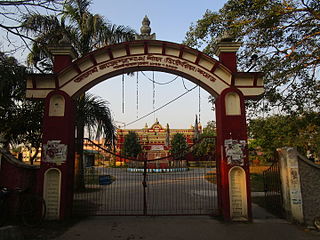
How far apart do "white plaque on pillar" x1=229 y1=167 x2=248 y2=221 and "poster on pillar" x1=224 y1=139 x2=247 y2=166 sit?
211 mm

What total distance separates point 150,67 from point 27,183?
535 cm

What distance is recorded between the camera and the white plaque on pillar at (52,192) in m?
7.05

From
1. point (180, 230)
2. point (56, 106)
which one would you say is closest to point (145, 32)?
point (56, 106)

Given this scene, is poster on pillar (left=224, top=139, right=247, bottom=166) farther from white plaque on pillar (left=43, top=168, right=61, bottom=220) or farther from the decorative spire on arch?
white plaque on pillar (left=43, top=168, right=61, bottom=220)

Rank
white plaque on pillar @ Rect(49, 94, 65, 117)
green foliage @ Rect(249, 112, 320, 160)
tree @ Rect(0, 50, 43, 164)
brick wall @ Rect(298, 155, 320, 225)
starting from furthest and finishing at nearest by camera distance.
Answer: green foliage @ Rect(249, 112, 320, 160) → tree @ Rect(0, 50, 43, 164) → white plaque on pillar @ Rect(49, 94, 65, 117) → brick wall @ Rect(298, 155, 320, 225)

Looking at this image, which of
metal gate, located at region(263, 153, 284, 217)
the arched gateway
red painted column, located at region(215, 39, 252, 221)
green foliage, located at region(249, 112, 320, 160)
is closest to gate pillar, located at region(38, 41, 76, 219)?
the arched gateway

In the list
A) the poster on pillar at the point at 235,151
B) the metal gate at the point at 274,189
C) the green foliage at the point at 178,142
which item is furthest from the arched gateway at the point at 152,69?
the green foliage at the point at 178,142

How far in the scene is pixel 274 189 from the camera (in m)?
8.06

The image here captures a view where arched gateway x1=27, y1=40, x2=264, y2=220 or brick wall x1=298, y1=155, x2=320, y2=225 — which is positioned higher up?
arched gateway x1=27, y1=40, x2=264, y2=220

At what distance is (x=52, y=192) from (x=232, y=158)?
5.52 m

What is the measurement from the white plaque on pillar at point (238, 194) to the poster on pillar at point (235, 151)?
0.21 metres

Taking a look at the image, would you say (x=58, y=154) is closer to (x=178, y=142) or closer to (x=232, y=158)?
(x=232, y=158)

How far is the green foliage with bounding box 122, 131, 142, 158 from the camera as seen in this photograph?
43938mm

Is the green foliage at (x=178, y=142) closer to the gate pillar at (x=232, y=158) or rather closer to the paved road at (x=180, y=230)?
the gate pillar at (x=232, y=158)
